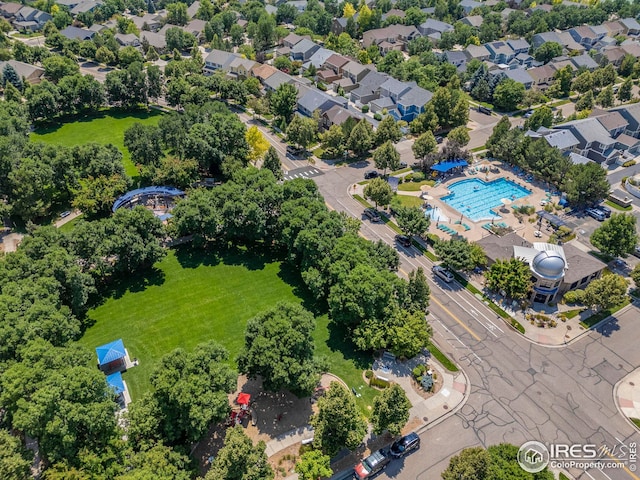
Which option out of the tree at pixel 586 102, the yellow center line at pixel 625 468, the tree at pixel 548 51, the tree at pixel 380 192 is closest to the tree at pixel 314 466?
the yellow center line at pixel 625 468

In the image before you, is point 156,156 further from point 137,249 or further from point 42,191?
point 137,249

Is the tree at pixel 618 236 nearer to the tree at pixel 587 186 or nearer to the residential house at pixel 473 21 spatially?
the tree at pixel 587 186

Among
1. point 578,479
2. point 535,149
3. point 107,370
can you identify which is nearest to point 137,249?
point 107,370

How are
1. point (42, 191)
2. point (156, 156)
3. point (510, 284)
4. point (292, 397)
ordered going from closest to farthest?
point (292, 397), point (510, 284), point (42, 191), point (156, 156)

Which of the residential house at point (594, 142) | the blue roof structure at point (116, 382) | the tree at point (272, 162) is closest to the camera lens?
the blue roof structure at point (116, 382)

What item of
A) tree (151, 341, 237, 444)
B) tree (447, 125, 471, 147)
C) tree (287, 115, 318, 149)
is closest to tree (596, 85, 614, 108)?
tree (447, 125, 471, 147)

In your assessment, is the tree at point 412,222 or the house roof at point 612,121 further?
the house roof at point 612,121
